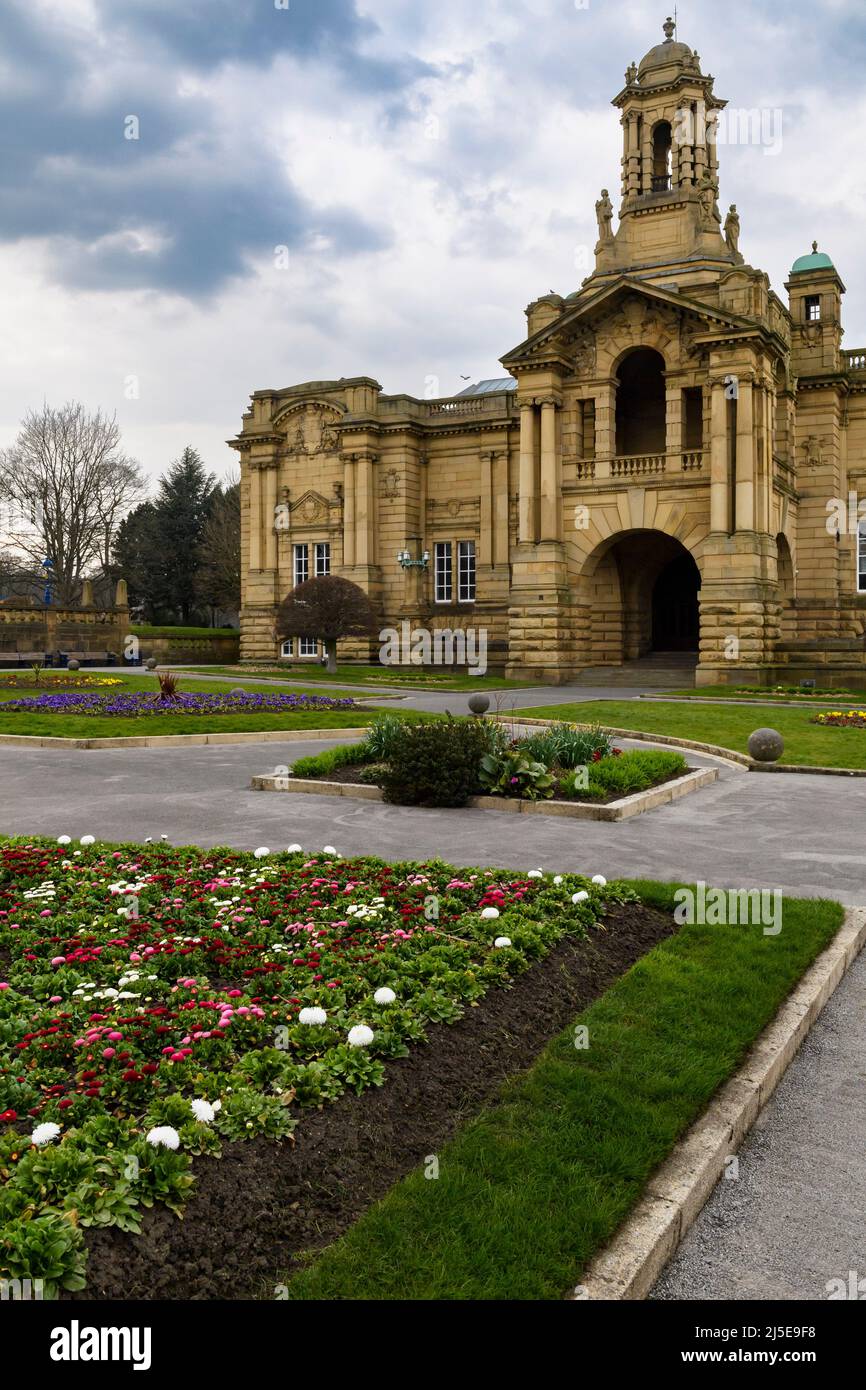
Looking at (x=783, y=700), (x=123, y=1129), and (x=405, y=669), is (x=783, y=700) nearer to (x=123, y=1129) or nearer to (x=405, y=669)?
(x=405, y=669)

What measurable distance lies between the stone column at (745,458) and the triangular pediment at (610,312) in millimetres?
2670

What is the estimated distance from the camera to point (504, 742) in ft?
43.3

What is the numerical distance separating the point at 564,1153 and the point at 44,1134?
196 centimetres

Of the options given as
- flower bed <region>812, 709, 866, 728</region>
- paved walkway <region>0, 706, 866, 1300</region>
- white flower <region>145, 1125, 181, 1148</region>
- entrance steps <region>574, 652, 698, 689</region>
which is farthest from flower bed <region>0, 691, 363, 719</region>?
white flower <region>145, 1125, 181, 1148</region>

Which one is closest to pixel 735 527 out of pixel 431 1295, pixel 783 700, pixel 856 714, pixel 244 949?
pixel 783 700

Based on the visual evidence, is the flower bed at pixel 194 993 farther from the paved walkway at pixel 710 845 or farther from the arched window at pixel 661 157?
the arched window at pixel 661 157

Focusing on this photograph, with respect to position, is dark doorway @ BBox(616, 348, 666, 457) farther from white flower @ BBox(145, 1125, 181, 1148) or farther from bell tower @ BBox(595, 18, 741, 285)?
white flower @ BBox(145, 1125, 181, 1148)

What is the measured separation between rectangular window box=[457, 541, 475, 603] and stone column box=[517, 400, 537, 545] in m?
6.92

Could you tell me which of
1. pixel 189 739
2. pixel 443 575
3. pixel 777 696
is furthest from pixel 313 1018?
pixel 443 575

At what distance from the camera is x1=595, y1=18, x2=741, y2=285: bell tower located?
40375 millimetres

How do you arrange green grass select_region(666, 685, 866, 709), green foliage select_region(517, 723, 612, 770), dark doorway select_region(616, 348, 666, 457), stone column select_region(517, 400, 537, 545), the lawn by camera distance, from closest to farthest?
green foliage select_region(517, 723, 612, 770) → the lawn → green grass select_region(666, 685, 866, 709) → stone column select_region(517, 400, 537, 545) → dark doorway select_region(616, 348, 666, 457)

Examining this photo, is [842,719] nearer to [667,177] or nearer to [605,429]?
[605,429]
